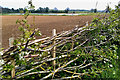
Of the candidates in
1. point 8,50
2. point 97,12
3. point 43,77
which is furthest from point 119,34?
point 8,50

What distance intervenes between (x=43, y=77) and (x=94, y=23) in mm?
2526

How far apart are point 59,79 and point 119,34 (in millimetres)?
3122

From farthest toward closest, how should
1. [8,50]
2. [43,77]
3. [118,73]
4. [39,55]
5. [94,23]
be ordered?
[94,23]
[118,73]
[43,77]
[39,55]
[8,50]

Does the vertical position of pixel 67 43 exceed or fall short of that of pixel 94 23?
it falls short

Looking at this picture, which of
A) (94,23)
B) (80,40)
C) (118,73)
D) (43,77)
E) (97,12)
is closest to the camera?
(43,77)

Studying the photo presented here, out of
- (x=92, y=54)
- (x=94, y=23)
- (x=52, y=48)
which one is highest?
(x=94, y=23)

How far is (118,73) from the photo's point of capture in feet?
11.9

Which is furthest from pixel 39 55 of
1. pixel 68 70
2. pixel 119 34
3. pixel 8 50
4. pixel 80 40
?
pixel 119 34

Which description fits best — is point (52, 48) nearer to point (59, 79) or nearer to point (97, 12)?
point (59, 79)

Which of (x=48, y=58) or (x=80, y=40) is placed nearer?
(x=48, y=58)

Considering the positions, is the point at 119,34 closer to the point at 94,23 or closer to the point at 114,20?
the point at 114,20

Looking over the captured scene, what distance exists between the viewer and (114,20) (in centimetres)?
469

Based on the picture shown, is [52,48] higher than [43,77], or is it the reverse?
[52,48]

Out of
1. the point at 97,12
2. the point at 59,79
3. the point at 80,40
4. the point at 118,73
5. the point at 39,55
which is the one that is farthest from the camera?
the point at 97,12
